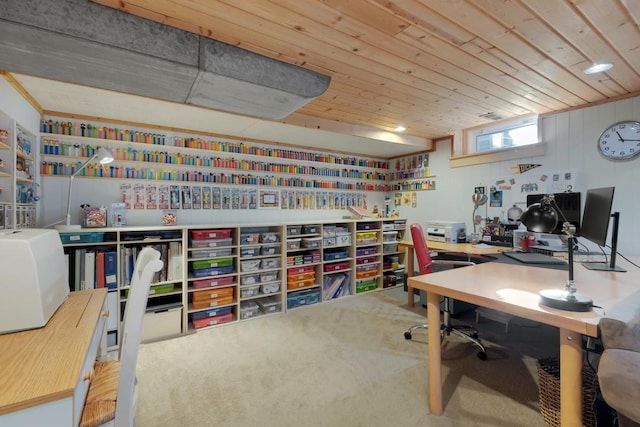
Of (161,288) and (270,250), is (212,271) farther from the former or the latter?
(270,250)

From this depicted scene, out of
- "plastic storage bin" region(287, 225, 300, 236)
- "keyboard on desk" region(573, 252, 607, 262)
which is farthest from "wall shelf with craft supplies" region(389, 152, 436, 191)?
"plastic storage bin" region(287, 225, 300, 236)

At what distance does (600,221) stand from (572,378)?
4.17ft

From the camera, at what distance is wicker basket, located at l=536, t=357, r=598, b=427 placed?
60.7 inches

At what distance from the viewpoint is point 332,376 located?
84.7 inches

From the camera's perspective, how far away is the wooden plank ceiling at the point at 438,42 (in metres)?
1.50

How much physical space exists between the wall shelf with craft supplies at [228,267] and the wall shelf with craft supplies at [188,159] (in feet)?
2.27

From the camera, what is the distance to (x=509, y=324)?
3047mm

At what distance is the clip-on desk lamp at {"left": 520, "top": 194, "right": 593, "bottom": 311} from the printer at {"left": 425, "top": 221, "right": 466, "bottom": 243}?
2156 mm

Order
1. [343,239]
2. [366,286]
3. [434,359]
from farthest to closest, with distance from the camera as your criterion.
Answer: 1. [366,286]
2. [343,239]
3. [434,359]

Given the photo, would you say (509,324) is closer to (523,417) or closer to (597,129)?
(523,417)

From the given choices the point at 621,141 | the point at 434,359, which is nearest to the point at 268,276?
the point at 434,359

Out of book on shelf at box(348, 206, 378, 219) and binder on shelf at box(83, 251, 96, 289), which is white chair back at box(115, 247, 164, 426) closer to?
binder on shelf at box(83, 251, 96, 289)

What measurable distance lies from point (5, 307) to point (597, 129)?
4451mm

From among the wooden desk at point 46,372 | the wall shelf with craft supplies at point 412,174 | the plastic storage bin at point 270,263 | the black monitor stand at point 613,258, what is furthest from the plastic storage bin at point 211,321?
the wall shelf with craft supplies at point 412,174
